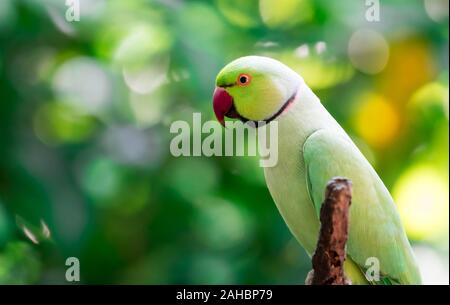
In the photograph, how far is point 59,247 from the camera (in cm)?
211

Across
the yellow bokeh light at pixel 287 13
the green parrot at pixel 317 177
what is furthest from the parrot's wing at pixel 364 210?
the yellow bokeh light at pixel 287 13

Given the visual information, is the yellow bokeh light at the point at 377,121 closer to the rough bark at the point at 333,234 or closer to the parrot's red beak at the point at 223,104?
the parrot's red beak at the point at 223,104

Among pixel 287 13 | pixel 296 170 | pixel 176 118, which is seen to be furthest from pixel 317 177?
pixel 287 13

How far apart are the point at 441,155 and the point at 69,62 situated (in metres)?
1.24

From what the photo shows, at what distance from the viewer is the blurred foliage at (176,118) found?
7.02 ft

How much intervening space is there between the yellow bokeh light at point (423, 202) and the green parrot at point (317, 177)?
2.00 feet

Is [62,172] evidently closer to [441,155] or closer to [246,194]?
[246,194]

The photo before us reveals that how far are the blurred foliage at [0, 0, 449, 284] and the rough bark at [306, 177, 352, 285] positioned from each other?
85 cm

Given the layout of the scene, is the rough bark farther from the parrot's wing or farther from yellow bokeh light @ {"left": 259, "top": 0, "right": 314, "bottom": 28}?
yellow bokeh light @ {"left": 259, "top": 0, "right": 314, "bottom": 28}

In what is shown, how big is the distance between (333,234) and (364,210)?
336 mm

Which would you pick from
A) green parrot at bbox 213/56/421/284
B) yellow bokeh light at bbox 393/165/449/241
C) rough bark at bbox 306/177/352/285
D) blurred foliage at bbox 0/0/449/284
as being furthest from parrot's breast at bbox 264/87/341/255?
yellow bokeh light at bbox 393/165/449/241

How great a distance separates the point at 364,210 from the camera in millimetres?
1539

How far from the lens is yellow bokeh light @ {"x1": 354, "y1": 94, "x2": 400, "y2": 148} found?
2.22 metres

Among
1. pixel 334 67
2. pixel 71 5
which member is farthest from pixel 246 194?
pixel 71 5
